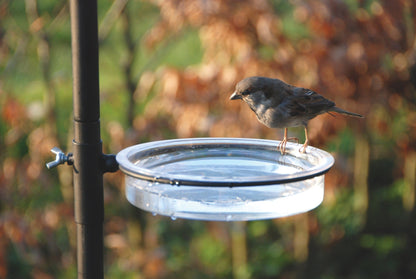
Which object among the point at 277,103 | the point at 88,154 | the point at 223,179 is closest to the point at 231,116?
the point at 277,103

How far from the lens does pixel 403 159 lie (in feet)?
14.0

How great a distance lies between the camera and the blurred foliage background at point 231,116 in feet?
10.2

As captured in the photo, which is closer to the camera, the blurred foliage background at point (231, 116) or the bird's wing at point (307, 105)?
the bird's wing at point (307, 105)

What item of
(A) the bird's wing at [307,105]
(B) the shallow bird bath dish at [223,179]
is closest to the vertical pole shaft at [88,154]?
(B) the shallow bird bath dish at [223,179]

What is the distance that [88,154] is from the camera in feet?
4.54

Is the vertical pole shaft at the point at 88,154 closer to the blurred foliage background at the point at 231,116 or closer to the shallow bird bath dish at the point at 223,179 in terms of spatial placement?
the shallow bird bath dish at the point at 223,179

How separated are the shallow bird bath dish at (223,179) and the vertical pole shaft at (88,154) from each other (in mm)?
84

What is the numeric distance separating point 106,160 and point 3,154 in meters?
2.53

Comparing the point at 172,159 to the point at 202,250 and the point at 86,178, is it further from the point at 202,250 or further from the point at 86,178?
the point at 202,250

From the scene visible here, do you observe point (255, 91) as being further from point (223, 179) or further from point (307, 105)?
point (223, 179)

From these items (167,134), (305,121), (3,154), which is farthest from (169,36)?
(305,121)

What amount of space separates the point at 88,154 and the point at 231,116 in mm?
1819

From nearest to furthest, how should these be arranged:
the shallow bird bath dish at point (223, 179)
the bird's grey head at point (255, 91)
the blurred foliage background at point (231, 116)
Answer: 1. the shallow bird bath dish at point (223, 179)
2. the bird's grey head at point (255, 91)
3. the blurred foliage background at point (231, 116)

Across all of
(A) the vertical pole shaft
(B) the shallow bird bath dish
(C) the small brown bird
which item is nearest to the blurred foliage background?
(C) the small brown bird
